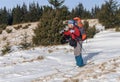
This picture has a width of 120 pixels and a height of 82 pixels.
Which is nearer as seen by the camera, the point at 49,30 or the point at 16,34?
the point at 49,30

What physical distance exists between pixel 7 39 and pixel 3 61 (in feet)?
57.7

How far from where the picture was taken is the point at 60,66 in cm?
1287

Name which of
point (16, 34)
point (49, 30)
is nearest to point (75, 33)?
point (49, 30)

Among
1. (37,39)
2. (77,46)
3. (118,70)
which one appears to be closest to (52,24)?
(37,39)

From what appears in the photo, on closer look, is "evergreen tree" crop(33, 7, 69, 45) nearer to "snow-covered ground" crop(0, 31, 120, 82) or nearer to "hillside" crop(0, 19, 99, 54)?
"snow-covered ground" crop(0, 31, 120, 82)

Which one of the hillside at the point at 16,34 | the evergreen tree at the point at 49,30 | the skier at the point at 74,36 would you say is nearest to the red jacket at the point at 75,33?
the skier at the point at 74,36

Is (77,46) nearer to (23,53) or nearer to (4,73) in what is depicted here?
(4,73)

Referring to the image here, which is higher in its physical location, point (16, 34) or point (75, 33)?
point (16, 34)

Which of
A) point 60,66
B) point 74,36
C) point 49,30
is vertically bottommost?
point 60,66

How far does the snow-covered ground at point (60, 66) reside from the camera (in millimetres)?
10188

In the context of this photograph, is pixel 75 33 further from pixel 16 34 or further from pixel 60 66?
pixel 16 34

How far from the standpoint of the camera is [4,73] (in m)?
12.7

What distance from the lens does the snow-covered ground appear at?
10.2 metres

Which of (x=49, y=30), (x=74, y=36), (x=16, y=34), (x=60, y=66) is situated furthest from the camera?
(x=16, y=34)
